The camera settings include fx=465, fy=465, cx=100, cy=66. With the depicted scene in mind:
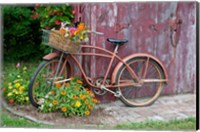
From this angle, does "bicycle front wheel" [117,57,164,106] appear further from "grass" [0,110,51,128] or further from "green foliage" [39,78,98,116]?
"grass" [0,110,51,128]

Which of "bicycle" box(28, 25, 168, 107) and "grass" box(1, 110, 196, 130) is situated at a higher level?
"bicycle" box(28, 25, 168, 107)

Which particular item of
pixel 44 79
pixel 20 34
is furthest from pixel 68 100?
pixel 20 34

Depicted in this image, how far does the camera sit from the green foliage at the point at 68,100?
14.4 feet

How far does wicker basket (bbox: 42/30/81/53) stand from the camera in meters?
4.35

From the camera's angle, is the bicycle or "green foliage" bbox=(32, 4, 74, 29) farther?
"green foliage" bbox=(32, 4, 74, 29)

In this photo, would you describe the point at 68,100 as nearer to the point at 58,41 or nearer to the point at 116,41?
the point at 58,41

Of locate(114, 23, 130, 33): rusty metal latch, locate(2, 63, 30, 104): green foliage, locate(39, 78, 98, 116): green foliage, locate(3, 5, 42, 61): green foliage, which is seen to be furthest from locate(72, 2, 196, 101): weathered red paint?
locate(3, 5, 42, 61): green foliage

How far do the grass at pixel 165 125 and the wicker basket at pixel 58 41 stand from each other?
870 millimetres

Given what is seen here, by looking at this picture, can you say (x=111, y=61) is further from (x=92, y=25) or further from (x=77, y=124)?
(x=77, y=124)

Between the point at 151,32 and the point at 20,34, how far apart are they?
1529 mm

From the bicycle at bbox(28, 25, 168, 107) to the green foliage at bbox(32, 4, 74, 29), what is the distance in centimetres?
38

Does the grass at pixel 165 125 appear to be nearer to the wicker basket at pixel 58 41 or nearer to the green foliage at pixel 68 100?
the green foliage at pixel 68 100

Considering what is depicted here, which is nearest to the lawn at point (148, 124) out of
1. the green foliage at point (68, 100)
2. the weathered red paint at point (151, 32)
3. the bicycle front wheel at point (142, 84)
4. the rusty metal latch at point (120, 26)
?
the green foliage at point (68, 100)

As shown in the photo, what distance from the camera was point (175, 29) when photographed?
189 inches
